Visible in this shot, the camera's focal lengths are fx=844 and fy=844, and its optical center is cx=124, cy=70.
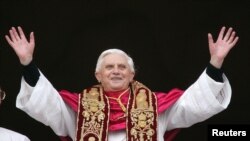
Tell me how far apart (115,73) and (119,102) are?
23 centimetres

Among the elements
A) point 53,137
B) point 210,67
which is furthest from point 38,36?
point 210,67

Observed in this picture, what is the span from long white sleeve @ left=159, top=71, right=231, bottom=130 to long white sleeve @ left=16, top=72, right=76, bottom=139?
0.82 metres

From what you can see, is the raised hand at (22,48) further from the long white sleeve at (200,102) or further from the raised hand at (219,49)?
the raised hand at (219,49)

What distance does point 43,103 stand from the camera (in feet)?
20.4

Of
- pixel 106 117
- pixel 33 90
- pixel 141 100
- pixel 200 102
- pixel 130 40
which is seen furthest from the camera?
pixel 130 40

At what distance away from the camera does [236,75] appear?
7977 mm

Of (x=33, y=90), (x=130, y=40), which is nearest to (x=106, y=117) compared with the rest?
(x=33, y=90)

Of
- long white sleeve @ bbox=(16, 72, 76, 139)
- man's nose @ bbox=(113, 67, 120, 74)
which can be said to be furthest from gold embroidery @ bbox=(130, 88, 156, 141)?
long white sleeve @ bbox=(16, 72, 76, 139)

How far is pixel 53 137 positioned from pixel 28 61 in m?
2.08

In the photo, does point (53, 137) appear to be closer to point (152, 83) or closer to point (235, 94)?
point (152, 83)

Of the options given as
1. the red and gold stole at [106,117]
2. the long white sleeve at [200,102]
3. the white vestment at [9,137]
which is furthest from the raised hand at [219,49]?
the white vestment at [9,137]

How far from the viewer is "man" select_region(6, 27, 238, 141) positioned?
625 cm

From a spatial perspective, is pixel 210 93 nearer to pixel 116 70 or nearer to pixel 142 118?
pixel 142 118

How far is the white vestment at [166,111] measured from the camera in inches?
246
